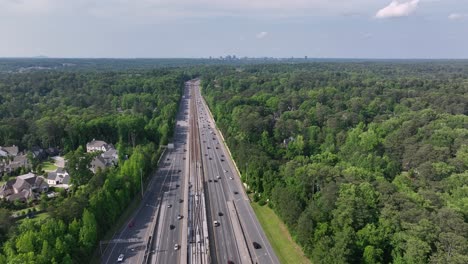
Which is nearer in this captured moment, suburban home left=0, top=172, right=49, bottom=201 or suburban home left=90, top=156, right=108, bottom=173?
suburban home left=0, top=172, right=49, bottom=201

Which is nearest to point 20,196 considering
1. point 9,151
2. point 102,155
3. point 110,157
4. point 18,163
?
point 18,163

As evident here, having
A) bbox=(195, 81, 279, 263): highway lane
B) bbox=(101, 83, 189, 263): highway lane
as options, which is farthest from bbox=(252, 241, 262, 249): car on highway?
bbox=(101, 83, 189, 263): highway lane

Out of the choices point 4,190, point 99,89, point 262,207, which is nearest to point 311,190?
point 262,207

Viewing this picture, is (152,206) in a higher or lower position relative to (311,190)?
lower

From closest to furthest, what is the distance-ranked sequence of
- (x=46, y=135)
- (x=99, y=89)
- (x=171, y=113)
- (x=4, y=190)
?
1. (x=4, y=190)
2. (x=46, y=135)
3. (x=171, y=113)
4. (x=99, y=89)

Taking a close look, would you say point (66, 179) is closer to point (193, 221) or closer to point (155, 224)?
point (155, 224)

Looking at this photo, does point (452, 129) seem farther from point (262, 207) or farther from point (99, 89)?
point (99, 89)

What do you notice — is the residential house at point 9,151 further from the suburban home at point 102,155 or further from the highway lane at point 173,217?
the highway lane at point 173,217

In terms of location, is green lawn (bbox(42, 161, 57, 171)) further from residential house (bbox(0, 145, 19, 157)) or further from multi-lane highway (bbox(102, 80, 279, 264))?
multi-lane highway (bbox(102, 80, 279, 264))
